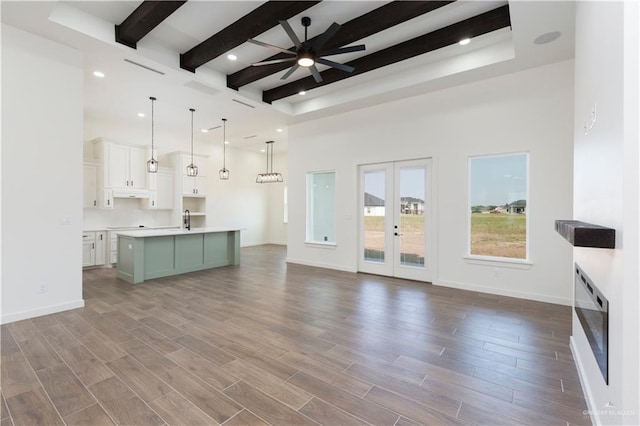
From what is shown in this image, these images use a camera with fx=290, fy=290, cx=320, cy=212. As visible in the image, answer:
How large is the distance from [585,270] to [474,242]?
2886mm

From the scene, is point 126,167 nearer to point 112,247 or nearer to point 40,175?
point 112,247

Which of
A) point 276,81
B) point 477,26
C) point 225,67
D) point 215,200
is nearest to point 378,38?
point 477,26

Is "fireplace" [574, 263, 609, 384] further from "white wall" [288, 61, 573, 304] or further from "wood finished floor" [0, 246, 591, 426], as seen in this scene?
"white wall" [288, 61, 573, 304]

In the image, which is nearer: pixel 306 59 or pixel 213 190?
pixel 306 59

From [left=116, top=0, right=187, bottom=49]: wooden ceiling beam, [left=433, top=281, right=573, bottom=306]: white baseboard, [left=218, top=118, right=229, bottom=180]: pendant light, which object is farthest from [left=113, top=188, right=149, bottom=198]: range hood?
[left=433, top=281, right=573, bottom=306]: white baseboard

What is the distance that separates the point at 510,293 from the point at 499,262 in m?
0.49

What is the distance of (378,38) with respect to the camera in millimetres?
4238

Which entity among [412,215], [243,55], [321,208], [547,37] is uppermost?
[243,55]

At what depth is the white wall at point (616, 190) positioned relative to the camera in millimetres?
1224

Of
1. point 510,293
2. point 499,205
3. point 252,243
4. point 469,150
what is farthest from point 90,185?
point 510,293

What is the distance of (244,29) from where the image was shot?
149 inches

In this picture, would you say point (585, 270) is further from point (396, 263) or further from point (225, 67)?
point (225, 67)

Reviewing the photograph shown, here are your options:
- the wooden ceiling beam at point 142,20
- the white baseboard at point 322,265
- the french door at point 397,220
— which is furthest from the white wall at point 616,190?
the white baseboard at point 322,265

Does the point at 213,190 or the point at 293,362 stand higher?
the point at 213,190
